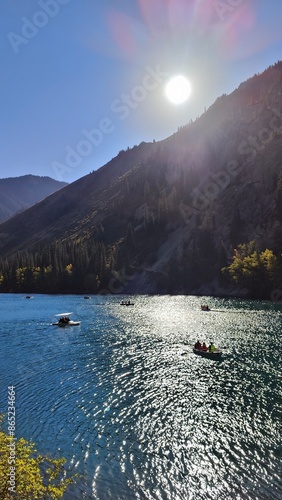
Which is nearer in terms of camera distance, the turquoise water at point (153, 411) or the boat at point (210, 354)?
the turquoise water at point (153, 411)

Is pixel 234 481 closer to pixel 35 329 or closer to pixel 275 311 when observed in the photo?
pixel 35 329

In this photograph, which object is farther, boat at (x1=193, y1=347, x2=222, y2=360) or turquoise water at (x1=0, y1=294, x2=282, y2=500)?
boat at (x1=193, y1=347, x2=222, y2=360)

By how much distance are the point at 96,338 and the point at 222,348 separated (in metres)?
28.2

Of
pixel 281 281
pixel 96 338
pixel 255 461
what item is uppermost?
pixel 281 281

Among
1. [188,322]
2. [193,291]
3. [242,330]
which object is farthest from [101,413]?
[193,291]

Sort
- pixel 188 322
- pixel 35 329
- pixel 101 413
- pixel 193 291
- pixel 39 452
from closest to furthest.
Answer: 1. pixel 39 452
2. pixel 101 413
3. pixel 35 329
4. pixel 188 322
5. pixel 193 291

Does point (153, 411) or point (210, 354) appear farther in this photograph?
point (210, 354)

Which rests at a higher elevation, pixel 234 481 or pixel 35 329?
pixel 35 329

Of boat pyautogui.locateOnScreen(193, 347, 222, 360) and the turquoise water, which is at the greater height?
boat pyautogui.locateOnScreen(193, 347, 222, 360)

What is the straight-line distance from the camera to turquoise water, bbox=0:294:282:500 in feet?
79.9

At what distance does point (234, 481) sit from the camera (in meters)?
23.9

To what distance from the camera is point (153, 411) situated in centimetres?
3634

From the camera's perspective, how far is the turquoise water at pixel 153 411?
79.9 feet

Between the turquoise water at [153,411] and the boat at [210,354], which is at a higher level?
the boat at [210,354]
